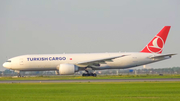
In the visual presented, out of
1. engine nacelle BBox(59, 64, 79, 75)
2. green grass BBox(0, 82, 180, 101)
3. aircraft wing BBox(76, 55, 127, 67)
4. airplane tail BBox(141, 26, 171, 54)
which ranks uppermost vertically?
airplane tail BBox(141, 26, 171, 54)

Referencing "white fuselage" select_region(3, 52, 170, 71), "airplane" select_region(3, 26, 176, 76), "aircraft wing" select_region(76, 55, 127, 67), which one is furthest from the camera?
"white fuselage" select_region(3, 52, 170, 71)

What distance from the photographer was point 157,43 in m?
47.7

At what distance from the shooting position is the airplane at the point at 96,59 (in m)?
45.8

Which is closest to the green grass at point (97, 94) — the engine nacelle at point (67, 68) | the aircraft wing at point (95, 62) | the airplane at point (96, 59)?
the engine nacelle at point (67, 68)

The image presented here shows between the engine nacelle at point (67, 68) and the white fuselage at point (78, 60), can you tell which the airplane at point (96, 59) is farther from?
the engine nacelle at point (67, 68)

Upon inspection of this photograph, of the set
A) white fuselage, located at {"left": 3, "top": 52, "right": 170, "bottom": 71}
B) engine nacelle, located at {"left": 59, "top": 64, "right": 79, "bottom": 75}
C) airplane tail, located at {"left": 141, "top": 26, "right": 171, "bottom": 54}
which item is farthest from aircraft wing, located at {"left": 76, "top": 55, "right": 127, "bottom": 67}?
airplane tail, located at {"left": 141, "top": 26, "right": 171, "bottom": 54}

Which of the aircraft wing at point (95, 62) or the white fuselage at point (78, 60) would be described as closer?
the aircraft wing at point (95, 62)

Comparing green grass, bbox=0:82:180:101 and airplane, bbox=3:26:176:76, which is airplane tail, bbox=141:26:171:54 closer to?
airplane, bbox=3:26:176:76

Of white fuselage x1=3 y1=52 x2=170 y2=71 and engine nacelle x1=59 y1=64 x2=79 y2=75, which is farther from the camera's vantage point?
white fuselage x1=3 y1=52 x2=170 y2=71

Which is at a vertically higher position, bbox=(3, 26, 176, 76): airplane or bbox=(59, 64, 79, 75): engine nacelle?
bbox=(3, 26, 176, 76): airplane

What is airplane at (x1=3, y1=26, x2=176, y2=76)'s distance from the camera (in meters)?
45.8

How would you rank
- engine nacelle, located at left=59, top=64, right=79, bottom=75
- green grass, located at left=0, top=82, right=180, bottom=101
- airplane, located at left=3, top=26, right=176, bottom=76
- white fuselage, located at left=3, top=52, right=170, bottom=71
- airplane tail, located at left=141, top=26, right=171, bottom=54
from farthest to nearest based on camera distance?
airplane tail, located at left=141, top=26, right=171, bottom=54, white fuselage, located at left=3, top=52, right=170, bottom=71, airplane, located at left=3, top=26, right=176, bottom=76, engine nacelle, located at left=59, top=64, right=79, bottom=75, green grass, located at left=0, top=82, right=180, bottom=101

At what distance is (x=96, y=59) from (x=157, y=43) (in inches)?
383

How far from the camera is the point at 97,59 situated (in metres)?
45.8
